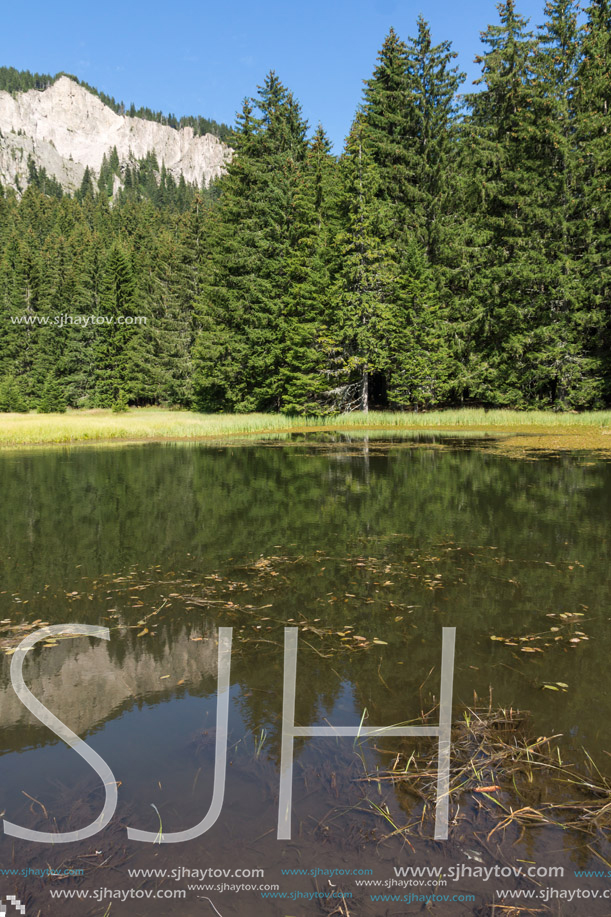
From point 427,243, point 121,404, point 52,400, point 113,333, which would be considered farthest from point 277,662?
point 52,400

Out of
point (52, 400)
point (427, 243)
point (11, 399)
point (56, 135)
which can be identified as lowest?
point (52, 400)

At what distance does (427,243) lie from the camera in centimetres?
3428

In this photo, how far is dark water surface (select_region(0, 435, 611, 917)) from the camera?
8.43ft

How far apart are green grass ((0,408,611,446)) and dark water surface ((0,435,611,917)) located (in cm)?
1593

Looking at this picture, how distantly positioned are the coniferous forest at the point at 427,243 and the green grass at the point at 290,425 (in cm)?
151

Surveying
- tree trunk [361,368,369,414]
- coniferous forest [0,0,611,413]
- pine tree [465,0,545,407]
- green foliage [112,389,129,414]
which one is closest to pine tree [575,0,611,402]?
coniferous forest [0,0,611,413]

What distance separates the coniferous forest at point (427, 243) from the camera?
28797 mm

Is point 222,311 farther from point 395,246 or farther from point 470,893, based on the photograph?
point 470,893

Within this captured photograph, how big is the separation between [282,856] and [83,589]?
4.54 metres

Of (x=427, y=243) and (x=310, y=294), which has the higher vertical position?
(x=427, y=243)

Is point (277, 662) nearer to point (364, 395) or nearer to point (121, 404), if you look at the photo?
point (364, 395)

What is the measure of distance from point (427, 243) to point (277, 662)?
34.0 meters

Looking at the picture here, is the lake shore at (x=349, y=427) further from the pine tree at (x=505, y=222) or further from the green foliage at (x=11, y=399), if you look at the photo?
the green foliage at (x=11, y=399)

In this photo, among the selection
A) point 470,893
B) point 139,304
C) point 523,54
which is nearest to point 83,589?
point 470,893
